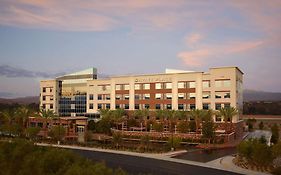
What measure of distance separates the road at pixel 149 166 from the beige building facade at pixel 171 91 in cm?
4105

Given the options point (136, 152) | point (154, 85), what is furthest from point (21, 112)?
point (136, 152)

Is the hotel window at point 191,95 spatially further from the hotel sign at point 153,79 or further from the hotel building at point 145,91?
the hotel sign at point 153,79

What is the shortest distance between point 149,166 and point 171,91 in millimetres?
52068

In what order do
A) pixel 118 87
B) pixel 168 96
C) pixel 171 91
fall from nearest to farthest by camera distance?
pixel 171 91 → pixel 168 96 → pixel 118 87

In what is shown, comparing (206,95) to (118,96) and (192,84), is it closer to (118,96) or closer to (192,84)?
(192,84)

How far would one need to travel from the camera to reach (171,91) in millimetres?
99250

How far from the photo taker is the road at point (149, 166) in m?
44.5

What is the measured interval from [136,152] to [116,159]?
26.6 ft

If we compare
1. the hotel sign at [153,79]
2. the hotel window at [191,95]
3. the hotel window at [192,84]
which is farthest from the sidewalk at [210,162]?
the hotel sign at [153,79]

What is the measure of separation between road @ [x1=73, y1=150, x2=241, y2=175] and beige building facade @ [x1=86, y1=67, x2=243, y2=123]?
41.1 metres

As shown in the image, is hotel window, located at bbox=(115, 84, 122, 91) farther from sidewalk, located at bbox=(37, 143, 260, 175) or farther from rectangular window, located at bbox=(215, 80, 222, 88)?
sidewalk, located at bbox=(37, 143, 260, 175)

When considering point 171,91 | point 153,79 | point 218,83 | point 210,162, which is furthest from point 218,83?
point 210,162

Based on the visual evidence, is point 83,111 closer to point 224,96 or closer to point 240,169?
point 224,96

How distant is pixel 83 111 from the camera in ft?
392
